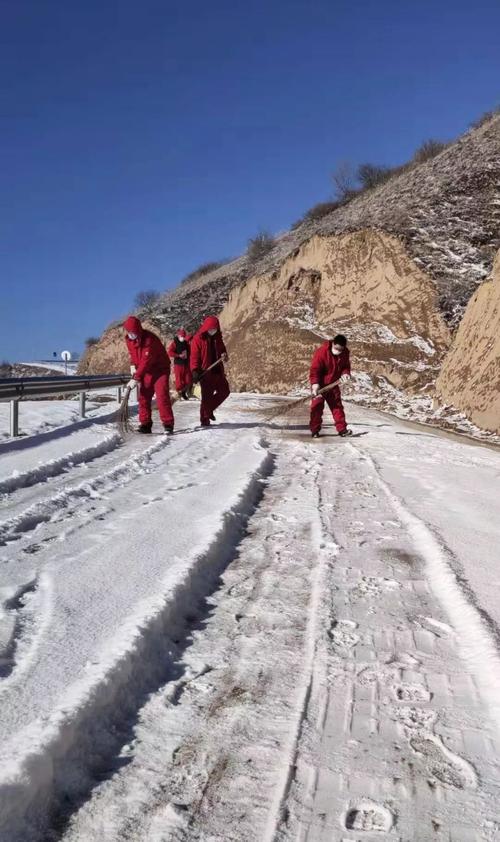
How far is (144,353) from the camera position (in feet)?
39.4

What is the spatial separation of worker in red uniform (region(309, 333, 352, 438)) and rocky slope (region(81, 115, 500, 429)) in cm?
984

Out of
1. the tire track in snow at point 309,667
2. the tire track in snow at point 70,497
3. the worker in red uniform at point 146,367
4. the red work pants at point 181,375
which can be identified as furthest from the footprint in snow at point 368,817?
the red work pants at point 181,375

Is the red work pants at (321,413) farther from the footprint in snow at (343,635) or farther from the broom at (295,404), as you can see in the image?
the footprint in snow at (343,635)

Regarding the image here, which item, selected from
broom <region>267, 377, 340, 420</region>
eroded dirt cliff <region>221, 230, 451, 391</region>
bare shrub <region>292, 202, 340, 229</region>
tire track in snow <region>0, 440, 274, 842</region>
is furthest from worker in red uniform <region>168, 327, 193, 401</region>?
bare shrub <region>292, 202, 340, 229</region>

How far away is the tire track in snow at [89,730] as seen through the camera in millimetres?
2006

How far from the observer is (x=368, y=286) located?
28.1m

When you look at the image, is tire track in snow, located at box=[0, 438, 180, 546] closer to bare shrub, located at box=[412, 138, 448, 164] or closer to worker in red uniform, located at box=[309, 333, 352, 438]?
worker in red uniform, located at box=[309, 333, 352, 438]

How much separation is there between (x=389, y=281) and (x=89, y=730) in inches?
1035

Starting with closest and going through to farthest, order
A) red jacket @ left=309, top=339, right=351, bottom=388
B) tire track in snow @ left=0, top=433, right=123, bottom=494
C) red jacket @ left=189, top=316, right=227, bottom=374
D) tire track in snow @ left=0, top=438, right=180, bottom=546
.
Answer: tire track in snow @ left=0, top=438, right=180, bottom=546, tire track in snow @ left=0, top=433, right=123, bottom=494, red jacket @ left=309, top=339, right=351, bottom=388, red jacket @ left=189, top=316, right=227, bottom=374

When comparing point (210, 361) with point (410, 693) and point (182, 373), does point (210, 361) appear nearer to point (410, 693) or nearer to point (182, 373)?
point (182, 373)

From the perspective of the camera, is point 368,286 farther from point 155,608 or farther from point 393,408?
point 155,608

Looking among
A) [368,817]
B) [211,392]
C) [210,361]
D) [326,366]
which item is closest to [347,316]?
[210,361]

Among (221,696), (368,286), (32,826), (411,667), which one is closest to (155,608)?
(221,696)

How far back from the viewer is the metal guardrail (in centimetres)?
1065
